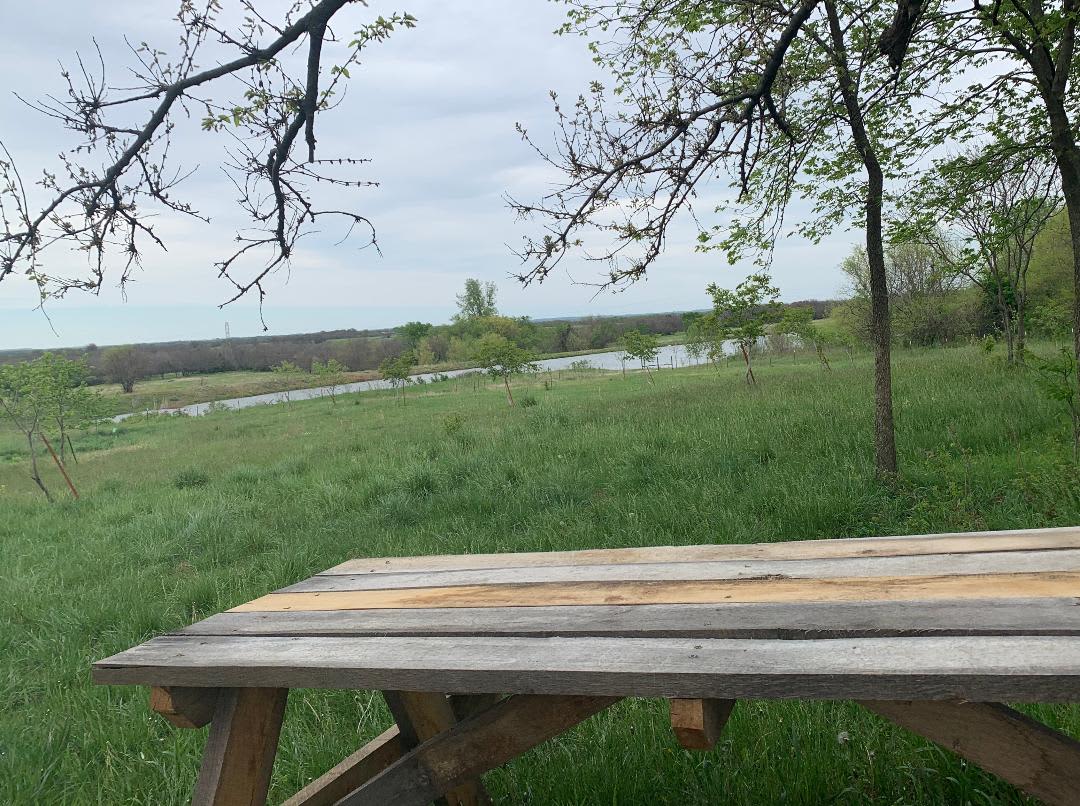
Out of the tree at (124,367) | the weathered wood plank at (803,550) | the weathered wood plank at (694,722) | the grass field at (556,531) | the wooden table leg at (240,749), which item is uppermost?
the tree at (124,367)

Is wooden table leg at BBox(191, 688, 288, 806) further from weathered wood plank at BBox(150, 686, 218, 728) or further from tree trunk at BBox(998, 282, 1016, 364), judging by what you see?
tree trunk at BBox(998, 282, 1016, 364)

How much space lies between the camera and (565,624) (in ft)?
4.93

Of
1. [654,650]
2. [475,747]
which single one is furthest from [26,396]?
[654,650]

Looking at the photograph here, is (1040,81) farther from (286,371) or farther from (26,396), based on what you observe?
(286,371)

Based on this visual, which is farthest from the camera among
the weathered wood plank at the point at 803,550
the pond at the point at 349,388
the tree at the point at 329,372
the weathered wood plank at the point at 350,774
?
the tree at the point at 329,372

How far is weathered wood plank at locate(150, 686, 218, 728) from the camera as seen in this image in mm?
1635

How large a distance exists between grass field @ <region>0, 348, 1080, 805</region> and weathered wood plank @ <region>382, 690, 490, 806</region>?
1.37ft

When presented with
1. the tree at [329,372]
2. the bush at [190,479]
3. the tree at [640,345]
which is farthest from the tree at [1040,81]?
the tree at [329,372]

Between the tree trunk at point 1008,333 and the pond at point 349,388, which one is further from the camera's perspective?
the pond at point 349,388

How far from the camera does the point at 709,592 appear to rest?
5.28 ft

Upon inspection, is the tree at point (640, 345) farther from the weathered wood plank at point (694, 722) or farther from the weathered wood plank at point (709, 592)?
the weathered wood plank at point (694, 722)

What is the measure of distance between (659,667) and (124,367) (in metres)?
60.1

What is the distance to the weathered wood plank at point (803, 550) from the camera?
5.86 feet

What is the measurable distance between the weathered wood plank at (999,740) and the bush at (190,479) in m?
11.7
